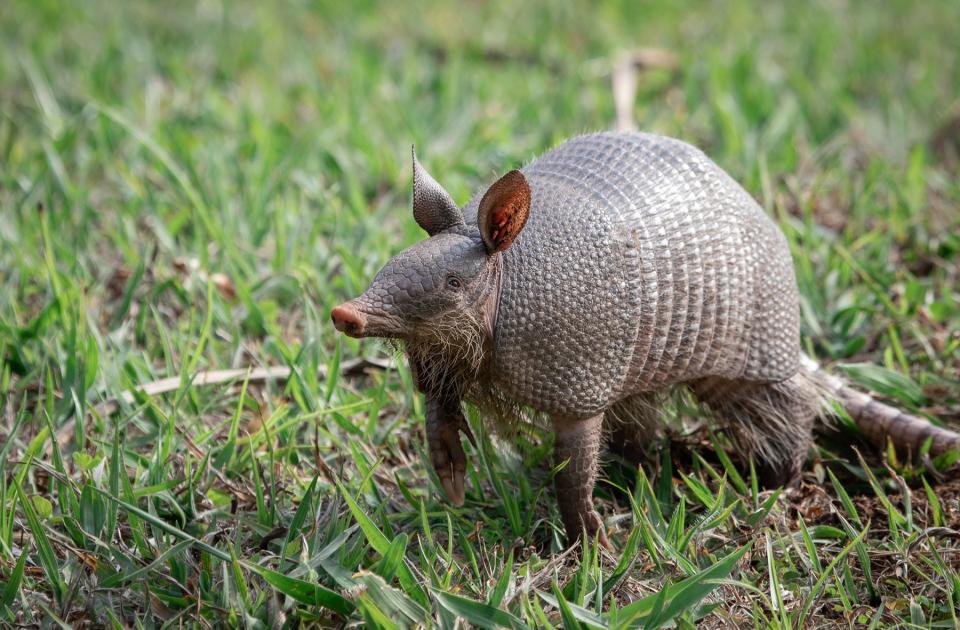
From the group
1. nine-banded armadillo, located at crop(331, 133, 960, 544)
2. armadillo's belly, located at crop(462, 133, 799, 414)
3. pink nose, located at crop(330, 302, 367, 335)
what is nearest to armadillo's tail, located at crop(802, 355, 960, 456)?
nine-banded armadillo, located at crop(331, 133, 960, 544)

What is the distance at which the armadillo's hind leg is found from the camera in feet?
10.7

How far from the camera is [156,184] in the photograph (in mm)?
5234

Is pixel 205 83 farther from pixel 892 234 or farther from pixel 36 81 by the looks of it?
pixel 892 234

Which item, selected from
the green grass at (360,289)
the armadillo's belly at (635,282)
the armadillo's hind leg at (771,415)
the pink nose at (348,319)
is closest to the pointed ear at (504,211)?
the armadillo's belly at (635,282)

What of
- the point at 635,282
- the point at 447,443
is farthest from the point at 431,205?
the point at 447,443

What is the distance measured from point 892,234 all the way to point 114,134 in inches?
157

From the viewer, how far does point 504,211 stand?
101 inches

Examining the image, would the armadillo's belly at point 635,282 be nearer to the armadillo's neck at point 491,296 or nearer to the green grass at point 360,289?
the armadillo's neck at point 491,296

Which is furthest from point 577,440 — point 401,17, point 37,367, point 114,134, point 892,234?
point 401,17

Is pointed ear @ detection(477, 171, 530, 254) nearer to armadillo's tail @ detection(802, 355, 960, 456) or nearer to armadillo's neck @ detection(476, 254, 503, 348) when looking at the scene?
armadillo's neck @ detection(476, 254, 503, 348)

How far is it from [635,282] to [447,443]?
0.78 m

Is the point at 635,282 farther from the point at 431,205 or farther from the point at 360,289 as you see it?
the point at 360,289

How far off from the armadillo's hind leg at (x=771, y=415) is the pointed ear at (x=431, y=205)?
3.43ft

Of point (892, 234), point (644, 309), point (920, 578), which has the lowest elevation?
point (920, 578)
